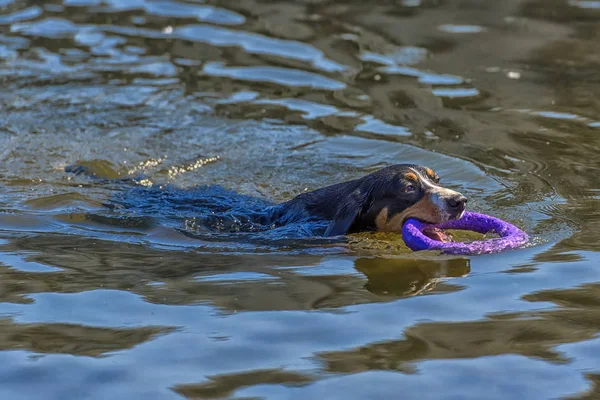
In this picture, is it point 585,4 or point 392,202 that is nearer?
point 392,202

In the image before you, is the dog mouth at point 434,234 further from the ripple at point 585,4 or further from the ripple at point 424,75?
the ripple at point 585,4

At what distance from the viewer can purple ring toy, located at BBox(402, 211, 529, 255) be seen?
714 cm

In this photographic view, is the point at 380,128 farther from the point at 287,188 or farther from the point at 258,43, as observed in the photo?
the point at 258,43

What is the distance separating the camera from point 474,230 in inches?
306

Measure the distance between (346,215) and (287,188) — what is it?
2.18 m

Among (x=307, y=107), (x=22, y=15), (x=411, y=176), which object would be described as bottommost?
(x=307, y=107)

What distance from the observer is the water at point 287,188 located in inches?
206

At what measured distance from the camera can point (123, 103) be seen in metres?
12.4

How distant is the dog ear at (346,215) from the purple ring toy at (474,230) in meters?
0.41

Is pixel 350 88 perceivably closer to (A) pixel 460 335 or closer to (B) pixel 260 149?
(B) pixel 260 149

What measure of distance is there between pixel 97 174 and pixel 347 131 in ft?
9.47

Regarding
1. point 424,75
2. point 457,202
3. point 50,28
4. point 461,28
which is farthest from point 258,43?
point 457,202

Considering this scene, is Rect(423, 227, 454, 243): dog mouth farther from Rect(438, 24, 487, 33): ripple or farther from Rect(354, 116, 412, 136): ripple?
Rect(438, 24, 487, 33): ripple

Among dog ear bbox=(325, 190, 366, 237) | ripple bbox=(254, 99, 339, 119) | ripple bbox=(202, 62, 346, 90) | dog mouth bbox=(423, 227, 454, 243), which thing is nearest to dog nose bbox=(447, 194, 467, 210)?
dog mouth bbox=(423, 227, 454, 243)
